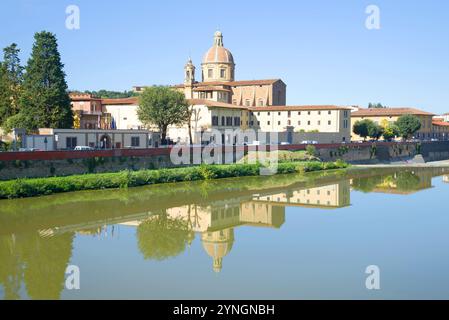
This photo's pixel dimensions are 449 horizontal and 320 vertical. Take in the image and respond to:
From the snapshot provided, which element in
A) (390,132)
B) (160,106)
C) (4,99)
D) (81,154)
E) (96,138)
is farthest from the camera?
(390,132)

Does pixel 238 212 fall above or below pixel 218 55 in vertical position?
below

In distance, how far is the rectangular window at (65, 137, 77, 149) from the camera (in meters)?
37.9

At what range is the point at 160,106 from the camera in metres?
Result: 46.6

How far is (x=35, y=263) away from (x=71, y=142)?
78.7 feet

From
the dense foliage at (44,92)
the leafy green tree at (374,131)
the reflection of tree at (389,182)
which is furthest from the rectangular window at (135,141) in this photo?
the leafy green tree at (374,131)

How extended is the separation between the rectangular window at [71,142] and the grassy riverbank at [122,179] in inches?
296

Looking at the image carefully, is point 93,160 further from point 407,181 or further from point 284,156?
point 407,181

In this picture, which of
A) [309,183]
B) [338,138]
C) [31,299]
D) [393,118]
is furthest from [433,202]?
[393,118]

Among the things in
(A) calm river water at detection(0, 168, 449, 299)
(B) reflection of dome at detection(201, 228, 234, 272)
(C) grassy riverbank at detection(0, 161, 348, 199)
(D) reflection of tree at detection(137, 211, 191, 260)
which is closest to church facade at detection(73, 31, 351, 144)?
(C) grassy riverbank at detection(0, 161, 348, 199)

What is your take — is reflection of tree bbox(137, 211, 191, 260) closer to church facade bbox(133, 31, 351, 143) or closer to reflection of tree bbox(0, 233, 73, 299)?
reflection of tree bbox(0, 233, 73, 299)

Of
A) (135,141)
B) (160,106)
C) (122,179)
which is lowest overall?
(122,179)

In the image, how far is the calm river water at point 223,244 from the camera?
13.0 m

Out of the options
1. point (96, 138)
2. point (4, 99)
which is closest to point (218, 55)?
point (4, 99)

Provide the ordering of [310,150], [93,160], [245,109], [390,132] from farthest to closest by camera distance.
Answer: [390,132], [245,109], [310,150], [93,160]
